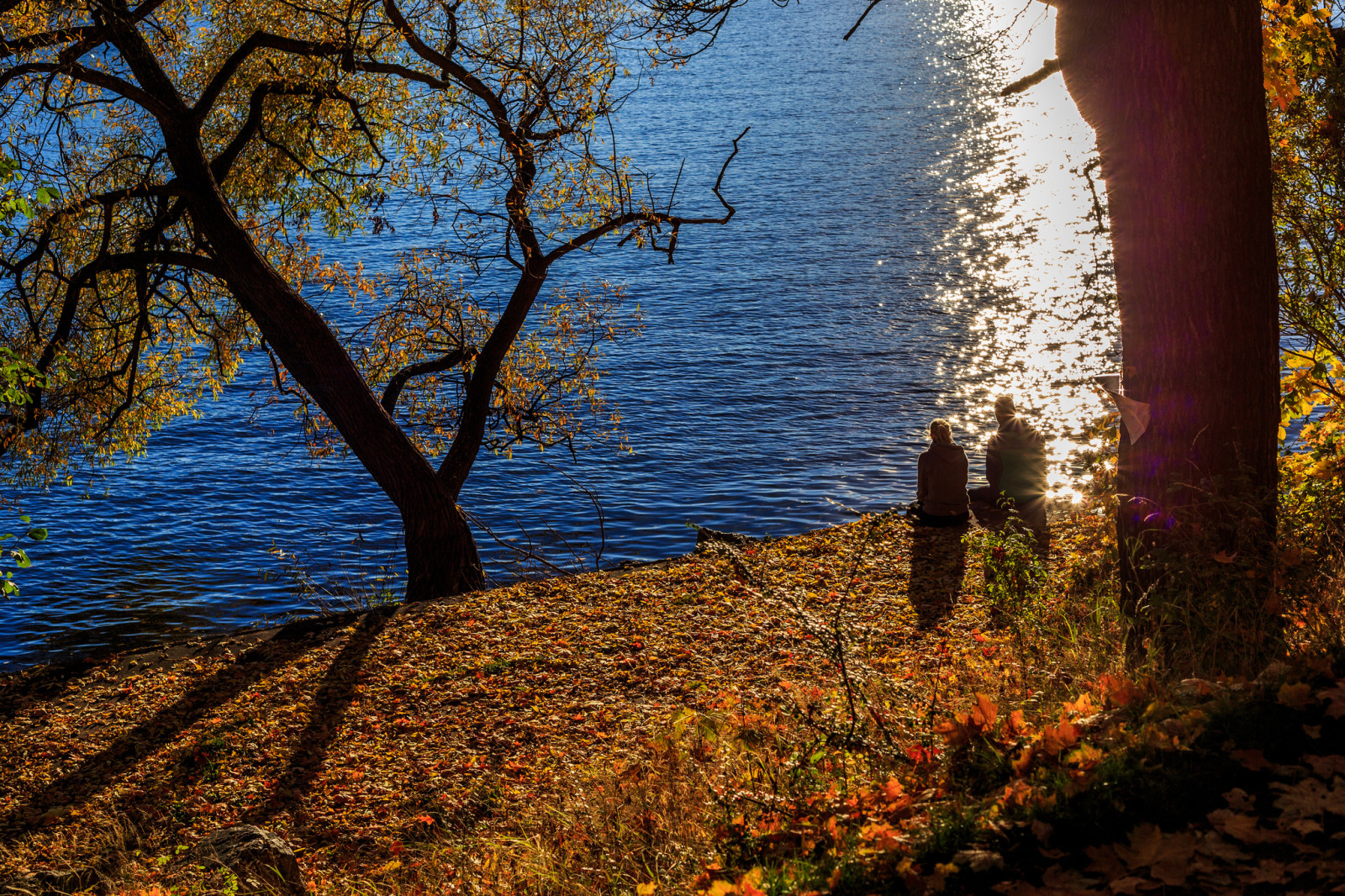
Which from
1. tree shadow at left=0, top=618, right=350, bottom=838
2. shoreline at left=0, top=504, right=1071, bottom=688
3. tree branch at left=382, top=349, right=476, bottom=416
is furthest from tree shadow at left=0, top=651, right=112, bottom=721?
tree branch at left=382, top=349, right=476, bottom=416

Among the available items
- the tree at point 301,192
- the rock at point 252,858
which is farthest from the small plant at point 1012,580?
the rock at point 252,858

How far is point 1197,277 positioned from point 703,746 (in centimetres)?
458

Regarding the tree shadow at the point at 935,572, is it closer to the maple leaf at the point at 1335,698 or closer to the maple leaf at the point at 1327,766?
the maple leaf at the point at 1335,698

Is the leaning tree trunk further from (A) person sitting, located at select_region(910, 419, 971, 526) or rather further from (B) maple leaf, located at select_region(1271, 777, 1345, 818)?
(A) person sitting, located at select_region(910, 419, 971, 526)


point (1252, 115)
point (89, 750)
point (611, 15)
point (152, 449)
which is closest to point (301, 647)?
point (89, 750)

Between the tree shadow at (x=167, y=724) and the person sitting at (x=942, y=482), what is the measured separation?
7.68 meters

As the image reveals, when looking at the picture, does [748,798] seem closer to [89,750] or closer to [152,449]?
[89,750]

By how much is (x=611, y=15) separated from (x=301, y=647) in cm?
904

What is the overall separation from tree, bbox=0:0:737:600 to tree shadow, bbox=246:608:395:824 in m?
1.62

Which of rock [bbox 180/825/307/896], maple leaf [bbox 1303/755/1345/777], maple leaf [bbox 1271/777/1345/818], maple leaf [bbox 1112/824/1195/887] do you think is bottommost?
rock [bbox 180/825/307/896]

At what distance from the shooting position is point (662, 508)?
19156 mm

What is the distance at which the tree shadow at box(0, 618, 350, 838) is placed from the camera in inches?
327

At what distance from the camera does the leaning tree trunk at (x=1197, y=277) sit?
20.3 feet

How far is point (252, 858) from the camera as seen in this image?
6.35 m
